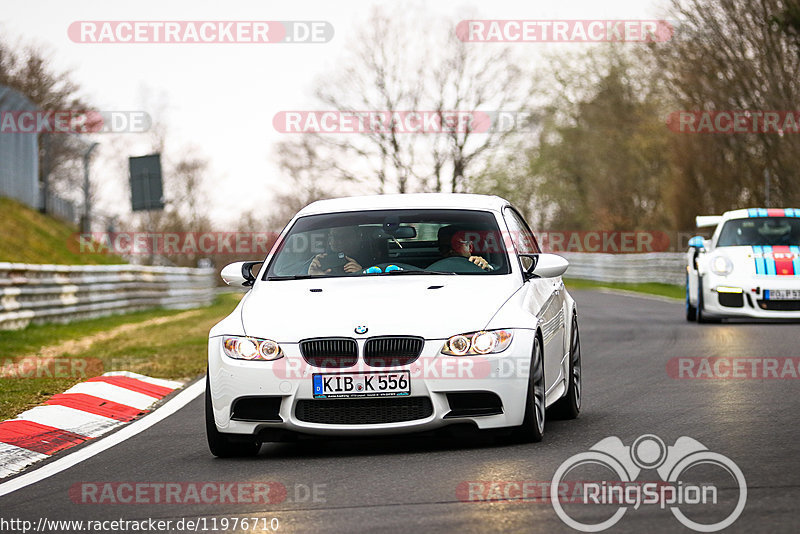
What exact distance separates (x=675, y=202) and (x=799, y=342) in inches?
1072

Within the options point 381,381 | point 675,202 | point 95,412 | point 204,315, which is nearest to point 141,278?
point 204,315

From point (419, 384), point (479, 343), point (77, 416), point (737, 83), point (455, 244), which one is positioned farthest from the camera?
point (737, 83)

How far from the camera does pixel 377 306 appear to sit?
302 inches

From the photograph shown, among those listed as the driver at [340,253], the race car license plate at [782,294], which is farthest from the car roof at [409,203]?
the race car license plate at [782,294]

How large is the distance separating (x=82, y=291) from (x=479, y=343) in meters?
17.9

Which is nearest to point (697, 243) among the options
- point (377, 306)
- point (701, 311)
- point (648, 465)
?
point (701, 311)

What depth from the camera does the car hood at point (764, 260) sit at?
1778cm

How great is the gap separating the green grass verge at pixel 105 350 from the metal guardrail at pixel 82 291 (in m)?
0.27

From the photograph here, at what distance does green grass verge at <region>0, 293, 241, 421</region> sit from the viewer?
38.5ft

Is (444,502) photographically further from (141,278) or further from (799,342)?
(141,278)

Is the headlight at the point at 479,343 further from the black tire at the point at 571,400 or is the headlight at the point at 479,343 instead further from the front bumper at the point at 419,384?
the black tire at the point at 571,400

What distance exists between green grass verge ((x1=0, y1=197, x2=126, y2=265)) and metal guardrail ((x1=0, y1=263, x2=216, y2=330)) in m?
3.44

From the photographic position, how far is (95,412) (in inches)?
403

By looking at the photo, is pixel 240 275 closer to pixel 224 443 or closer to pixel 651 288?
pixel 224 443
